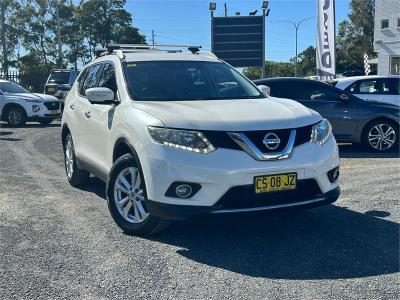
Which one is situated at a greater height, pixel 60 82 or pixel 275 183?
pixel 60 82

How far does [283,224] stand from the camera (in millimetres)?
5266

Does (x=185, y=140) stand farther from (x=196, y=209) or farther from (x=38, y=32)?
(x=38, y=32)

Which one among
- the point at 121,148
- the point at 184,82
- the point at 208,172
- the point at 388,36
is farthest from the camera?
the point at 388,36

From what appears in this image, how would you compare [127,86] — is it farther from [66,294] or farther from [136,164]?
[66,294]

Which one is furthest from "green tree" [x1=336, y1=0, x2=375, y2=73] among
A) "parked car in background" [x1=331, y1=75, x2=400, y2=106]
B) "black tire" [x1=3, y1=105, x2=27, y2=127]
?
"parked car in background" [x1=331, y1=75, x2=400, y2=106]

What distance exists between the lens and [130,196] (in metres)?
4.92

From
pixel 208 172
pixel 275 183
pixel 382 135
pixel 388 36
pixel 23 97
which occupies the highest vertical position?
pixel 388 36

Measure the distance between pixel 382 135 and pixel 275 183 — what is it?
6.37 m

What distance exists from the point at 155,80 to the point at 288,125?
1698 millimetres

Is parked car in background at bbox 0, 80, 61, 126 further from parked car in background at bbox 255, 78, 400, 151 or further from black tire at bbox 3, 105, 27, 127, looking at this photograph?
parked car in background at bbox 255, 78, 400, 151

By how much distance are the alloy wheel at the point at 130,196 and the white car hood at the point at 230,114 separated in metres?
0.63

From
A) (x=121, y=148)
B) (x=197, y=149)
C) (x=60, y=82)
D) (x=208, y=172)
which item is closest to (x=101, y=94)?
(x=121, y=148)

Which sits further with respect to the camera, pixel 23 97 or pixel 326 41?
pixel 326 41

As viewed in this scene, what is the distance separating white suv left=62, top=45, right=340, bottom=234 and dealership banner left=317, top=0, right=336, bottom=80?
13140mm
